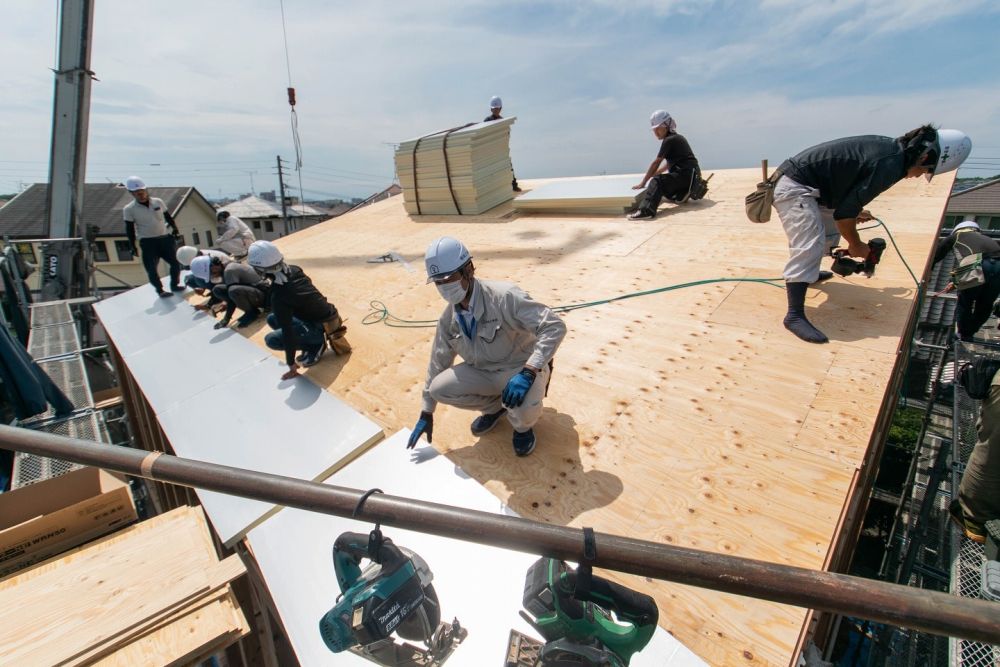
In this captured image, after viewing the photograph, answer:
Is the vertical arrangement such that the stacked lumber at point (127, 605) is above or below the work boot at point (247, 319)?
below

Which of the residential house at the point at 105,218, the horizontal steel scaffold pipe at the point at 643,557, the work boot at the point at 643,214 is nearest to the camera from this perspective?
the horizontal steel scaffold pipe at the point at 643,557

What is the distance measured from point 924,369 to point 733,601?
14600 millimetres

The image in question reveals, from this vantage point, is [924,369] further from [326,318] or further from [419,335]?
[326,318]

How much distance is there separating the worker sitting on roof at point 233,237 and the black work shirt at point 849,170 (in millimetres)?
6523

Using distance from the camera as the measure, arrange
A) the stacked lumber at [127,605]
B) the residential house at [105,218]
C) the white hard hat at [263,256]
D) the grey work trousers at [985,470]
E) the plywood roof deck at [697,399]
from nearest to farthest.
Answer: the stacked lumber at [127,605]
the plywood roof deck at [697,399]
the grey work trousers at [985,470]
the white hard hat at [263,256]
the residential house at [105,218]

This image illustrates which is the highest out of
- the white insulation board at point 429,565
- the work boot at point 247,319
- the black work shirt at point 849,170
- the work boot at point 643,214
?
the black work shirt at point 849,170

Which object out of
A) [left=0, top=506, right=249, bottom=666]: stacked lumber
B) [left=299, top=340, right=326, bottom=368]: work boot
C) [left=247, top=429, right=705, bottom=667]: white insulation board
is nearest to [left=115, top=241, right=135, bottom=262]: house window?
[left=299, top=340, right=326, bottom=368]: work boot

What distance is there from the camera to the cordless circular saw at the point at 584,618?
3.04 ft

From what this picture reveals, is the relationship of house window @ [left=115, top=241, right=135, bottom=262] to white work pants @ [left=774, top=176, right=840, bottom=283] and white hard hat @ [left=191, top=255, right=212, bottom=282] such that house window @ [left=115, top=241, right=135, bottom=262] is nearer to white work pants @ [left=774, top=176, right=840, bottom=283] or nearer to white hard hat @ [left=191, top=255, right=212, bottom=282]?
white hard hat @ [left=191, top=255, right=212, bottom=282]

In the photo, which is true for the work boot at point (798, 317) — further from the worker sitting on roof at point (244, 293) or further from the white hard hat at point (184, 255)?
the white hard hat at point (184, 255)

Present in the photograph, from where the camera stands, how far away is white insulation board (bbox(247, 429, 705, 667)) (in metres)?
1.69

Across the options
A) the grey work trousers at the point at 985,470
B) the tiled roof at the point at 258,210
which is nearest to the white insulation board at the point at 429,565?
the grey work trousers at the point at 985,470

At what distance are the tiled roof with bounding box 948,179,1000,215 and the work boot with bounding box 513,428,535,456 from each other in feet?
80.9

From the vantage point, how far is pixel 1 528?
9.93 feet
